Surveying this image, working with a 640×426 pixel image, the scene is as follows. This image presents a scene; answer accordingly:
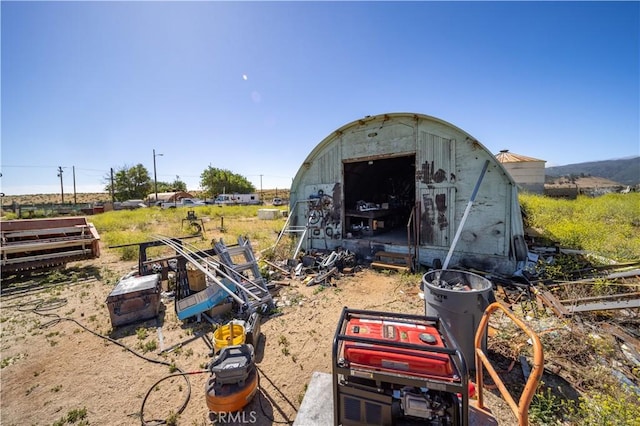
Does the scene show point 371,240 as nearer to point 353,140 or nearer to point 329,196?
point 329,196

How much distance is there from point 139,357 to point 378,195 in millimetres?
11202

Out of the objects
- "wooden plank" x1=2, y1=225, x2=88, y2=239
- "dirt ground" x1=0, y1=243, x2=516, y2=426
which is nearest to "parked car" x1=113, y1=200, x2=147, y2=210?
"wooden plank" x1=2, y1=225, x2=88, y2=239

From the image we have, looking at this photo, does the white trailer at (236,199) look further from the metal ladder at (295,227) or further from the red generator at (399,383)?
the red generator at (399,383)

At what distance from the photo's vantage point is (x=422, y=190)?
25.0 feet

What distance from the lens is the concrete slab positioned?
247cm

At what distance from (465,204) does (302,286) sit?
5.22 meters

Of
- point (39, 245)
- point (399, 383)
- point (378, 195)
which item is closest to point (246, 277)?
point (399, 383)

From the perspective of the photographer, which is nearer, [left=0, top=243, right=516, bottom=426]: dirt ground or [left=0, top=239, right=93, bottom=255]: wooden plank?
[left=0, top=243, right=516, bottom=426]: dirt ground

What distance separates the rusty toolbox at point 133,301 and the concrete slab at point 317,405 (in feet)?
13.2

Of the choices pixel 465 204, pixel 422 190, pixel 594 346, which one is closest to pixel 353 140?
pixel 422 190

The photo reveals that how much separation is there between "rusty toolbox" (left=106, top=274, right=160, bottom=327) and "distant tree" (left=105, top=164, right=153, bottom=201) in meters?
48.3

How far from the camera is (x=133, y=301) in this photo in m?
4.95

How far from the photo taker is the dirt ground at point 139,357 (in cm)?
299

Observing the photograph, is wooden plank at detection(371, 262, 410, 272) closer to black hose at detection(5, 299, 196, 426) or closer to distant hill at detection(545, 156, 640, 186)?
black hose at detection(5, 299, 196, 426)
